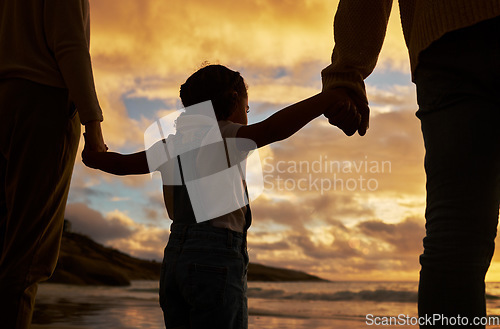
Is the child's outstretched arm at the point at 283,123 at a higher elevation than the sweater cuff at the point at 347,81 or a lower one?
lower

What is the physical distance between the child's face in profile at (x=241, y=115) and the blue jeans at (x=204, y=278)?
39 cm

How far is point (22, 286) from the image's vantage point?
161 cm

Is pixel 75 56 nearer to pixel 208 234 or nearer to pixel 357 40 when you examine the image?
pixel 208 234

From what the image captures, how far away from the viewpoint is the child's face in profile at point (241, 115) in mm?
1694

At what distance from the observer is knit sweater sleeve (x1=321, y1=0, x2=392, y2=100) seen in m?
1.55

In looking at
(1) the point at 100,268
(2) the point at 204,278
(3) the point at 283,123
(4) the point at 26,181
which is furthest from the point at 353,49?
(1) the point at 100,268

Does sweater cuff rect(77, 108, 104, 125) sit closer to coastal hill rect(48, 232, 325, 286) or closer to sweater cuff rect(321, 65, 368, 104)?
sweater cuff rect(321, 65, 368, 104)

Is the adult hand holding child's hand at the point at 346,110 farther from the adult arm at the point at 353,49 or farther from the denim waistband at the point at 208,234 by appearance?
the denim waistband at the point at 208,234

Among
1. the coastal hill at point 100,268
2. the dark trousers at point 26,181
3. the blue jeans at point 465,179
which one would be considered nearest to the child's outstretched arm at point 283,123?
the blue jeans at point 465,179

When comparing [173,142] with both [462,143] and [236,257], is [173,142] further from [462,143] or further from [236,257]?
[462,143]

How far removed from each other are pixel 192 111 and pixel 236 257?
53cm

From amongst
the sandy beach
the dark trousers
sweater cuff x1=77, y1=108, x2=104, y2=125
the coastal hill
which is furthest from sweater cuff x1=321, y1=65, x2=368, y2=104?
the coastal hill

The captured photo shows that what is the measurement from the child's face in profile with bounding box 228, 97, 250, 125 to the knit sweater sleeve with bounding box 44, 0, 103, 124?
0.46 meters

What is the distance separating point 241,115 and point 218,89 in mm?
117
